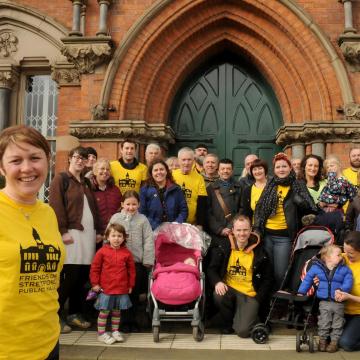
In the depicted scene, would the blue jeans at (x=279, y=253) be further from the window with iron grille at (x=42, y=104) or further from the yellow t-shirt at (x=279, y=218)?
the window with iron grille at (x=42, y=104)

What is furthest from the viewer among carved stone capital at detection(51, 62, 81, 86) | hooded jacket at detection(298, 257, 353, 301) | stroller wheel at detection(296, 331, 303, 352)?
carved stone capital at detection(51, 62, 81, 86)

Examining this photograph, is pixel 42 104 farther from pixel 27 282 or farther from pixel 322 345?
pixel 27 282

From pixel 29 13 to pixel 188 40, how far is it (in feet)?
11.8

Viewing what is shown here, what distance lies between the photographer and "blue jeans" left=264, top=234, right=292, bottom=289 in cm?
545

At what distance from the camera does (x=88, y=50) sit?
26.9ft

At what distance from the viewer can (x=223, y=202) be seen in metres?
5.89

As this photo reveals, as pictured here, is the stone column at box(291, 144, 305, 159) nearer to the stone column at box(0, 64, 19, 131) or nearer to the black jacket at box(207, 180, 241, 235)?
the black jacket at box(207, 180, 241, 235)

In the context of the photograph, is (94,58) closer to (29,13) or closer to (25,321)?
(29,13)

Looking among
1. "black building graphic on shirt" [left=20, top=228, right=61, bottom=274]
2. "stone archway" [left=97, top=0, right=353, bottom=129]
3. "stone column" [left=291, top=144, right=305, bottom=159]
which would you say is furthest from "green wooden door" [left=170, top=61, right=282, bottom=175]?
"black building graphic on shirt" [left=20, top=228, right=61, bottom=274]

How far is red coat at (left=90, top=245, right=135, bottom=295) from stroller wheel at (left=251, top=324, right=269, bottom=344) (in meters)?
1.44

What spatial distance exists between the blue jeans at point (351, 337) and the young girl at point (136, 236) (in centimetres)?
224

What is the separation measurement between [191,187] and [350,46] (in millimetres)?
4304

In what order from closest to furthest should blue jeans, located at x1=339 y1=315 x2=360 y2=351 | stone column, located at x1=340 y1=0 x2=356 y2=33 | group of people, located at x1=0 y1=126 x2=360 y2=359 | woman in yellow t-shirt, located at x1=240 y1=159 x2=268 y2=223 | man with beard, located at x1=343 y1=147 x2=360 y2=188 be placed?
blue jeans, located at x1=339 y1=315 x2=360 y2=351 < group of people, located at x1=0 y1=126 x2=360 y2=359 < woman in yellow t-shirt, located at x1=240 y1=159 x2=268 y2=223 < man with beard, located at x1=343 y1=147 x2=360 y2=188 < stone column, located at x1=340 y1=0 x2=356 y2=33

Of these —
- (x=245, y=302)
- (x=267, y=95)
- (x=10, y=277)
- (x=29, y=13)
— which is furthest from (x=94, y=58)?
(x=10, y=277)
